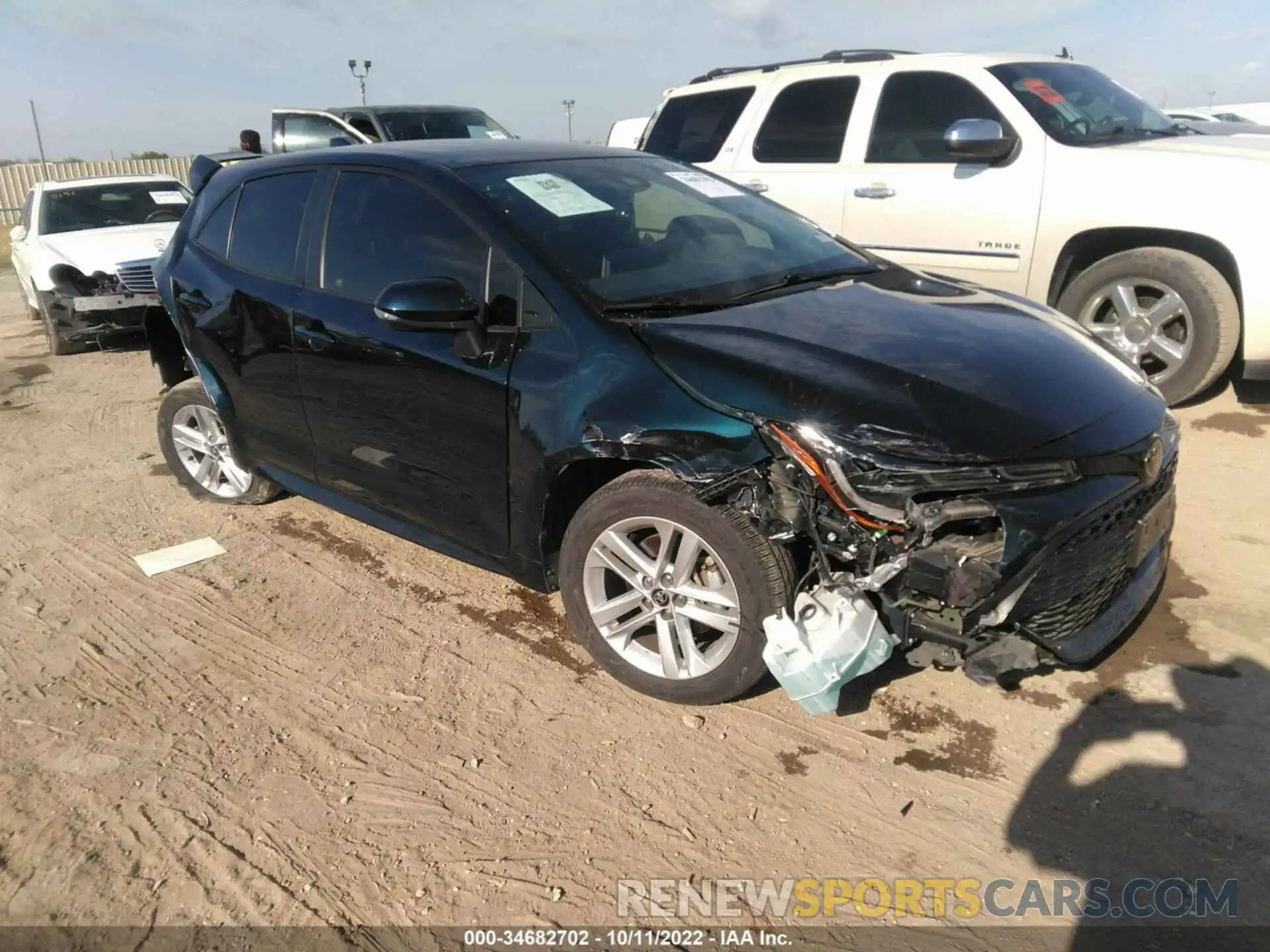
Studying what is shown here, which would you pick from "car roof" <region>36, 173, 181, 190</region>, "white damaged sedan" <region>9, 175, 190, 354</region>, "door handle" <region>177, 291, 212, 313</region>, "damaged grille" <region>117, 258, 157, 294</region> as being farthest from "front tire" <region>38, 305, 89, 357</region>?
"door handle" <region>177, 291, 212, 313</region>

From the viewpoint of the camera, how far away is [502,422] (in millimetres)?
3195

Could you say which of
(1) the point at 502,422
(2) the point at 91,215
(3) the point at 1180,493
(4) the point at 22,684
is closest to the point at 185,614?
(4) the point at 22,684

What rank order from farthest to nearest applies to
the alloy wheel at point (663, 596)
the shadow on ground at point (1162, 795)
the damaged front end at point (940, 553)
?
1. the alloy wheel at point (663, 596)
2. the damaged front end at point (940, 553)
3. the shadow on ground at point (1162, 795)

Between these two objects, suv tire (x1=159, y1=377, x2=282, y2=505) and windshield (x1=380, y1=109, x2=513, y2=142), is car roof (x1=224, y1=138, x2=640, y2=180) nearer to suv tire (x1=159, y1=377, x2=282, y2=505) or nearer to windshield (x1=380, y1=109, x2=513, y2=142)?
suv tire (x1=159, y1=377, x2=282, y2=505)

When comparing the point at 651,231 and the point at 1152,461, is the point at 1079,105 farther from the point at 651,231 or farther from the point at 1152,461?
the point at 1152,461

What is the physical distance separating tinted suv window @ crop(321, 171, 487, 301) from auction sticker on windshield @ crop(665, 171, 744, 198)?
1.16m

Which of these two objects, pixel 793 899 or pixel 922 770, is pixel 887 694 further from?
pixel 793 899

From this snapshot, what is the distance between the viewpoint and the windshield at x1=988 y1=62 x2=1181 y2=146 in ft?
19.0

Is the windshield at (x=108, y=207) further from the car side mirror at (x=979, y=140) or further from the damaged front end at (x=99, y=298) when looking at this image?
the car side mirror at (x=979, y=140)

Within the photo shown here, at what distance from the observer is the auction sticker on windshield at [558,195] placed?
3.46m

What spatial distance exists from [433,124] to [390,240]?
9.33 metres

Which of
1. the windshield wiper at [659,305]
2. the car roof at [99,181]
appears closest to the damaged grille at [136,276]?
the car roof at [99,181]

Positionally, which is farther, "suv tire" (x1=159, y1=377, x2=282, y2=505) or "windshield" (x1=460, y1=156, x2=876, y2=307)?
"suv tire" (x1=159, y1=377, x2=282, y2=505)

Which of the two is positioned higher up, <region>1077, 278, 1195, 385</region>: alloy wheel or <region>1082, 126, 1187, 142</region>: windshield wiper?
<region>1082, 126, 1187, 142</region>: windshield wiper
